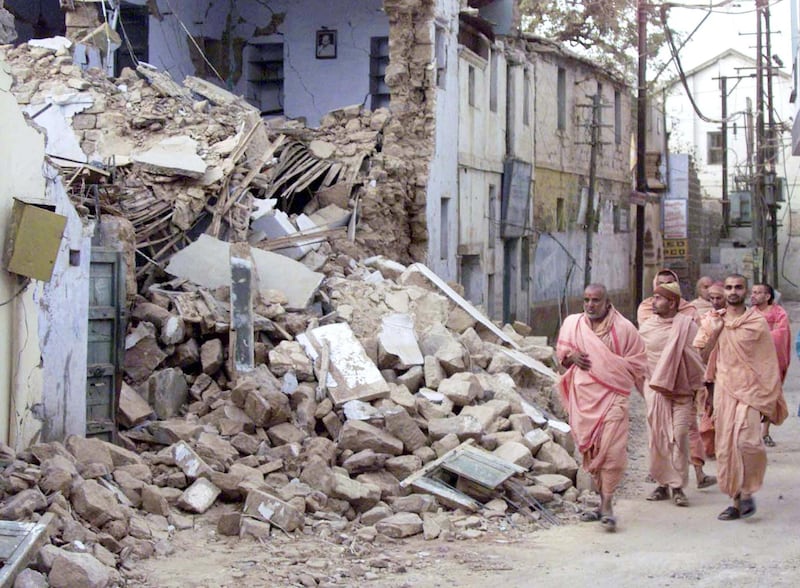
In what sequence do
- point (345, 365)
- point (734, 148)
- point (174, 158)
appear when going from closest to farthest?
point (345, 365) → point (174, 158) → point (734, 148)

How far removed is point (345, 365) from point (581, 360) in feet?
9.96

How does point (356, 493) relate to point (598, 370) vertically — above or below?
below

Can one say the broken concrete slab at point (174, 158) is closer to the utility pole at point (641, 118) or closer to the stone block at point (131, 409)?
the stone block at point (131, 409)

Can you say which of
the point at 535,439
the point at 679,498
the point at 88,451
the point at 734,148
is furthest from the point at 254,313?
the point at 734,148

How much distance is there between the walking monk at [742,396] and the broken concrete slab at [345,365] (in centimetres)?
320

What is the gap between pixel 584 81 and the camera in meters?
27.9

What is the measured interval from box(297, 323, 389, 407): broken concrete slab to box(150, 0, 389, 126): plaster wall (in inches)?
440

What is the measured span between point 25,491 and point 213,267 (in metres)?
5.31

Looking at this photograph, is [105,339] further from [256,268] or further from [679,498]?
[679,498]

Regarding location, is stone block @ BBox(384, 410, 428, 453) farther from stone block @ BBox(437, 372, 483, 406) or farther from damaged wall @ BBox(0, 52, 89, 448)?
damaged wall @ BBox(0, 52, 89, 448)

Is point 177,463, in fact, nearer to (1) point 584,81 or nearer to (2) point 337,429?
(2) point 337,429

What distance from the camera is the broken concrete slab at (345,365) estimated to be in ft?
34.3

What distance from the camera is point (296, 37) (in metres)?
22.4

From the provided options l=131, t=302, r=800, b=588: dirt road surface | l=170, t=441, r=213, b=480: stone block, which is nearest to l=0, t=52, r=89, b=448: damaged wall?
l=170, t=441, r=213, b=480: stone block
